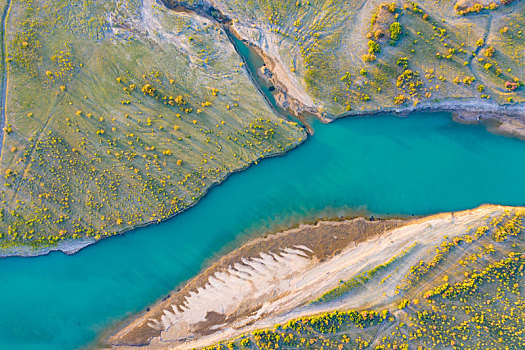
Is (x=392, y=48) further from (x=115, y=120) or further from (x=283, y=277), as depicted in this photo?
(x=115, y=120)

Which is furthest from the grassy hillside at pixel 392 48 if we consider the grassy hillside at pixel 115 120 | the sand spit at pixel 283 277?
the sand spit at pixel 283 277

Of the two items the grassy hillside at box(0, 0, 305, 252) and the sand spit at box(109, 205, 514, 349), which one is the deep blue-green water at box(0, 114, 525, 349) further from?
the grassy hillside at box(0, 0, 305, 252)

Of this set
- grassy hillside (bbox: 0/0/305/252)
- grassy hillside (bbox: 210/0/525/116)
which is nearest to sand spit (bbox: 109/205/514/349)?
grassy hillside (bbox: 0/0/305/252)

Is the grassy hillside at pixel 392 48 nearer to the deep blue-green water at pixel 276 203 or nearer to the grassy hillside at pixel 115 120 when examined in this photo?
the deep blue-green water at pixel 276 203

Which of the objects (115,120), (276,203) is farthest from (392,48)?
(115,120)

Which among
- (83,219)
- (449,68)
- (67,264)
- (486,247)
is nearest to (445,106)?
(449,68)

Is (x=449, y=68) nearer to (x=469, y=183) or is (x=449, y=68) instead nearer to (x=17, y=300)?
(x=469, y=183)
